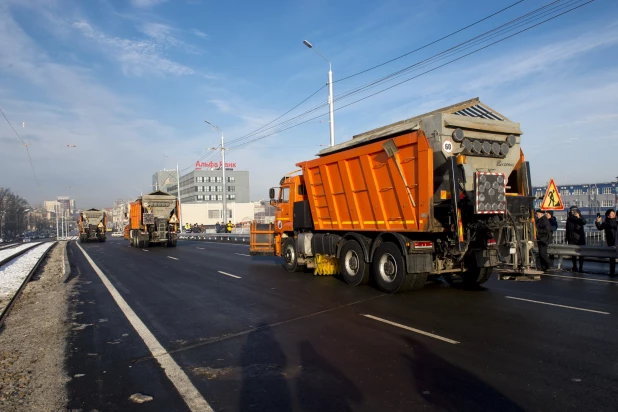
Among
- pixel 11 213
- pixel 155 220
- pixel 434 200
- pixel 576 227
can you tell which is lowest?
pixel 576 227

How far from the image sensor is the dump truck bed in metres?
8.68

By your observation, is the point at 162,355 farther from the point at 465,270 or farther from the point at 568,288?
the point at 568,288

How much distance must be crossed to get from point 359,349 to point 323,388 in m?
1.32

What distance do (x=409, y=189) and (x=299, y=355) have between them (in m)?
4.72

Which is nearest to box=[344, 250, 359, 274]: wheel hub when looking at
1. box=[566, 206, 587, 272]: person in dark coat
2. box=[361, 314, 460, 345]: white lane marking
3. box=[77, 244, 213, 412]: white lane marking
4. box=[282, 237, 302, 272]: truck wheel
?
box=[282, 237, 302, 272]: truck wheel

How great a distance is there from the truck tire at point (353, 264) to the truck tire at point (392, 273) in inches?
16.9

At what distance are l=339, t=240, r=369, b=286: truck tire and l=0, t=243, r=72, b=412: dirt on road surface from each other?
6115 millimetres

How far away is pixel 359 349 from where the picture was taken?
5.61m

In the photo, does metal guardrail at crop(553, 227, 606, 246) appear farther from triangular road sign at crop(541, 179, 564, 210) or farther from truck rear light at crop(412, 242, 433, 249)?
truck rear light at crop(412, 242, 433, 249)

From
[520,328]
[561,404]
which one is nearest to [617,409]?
[561,404]

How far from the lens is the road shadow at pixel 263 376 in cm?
407

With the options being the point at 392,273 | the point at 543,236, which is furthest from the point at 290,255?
the point at 543,236

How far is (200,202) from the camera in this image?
115438 millimetres

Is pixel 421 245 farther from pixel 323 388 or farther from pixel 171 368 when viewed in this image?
pixel 171 368
